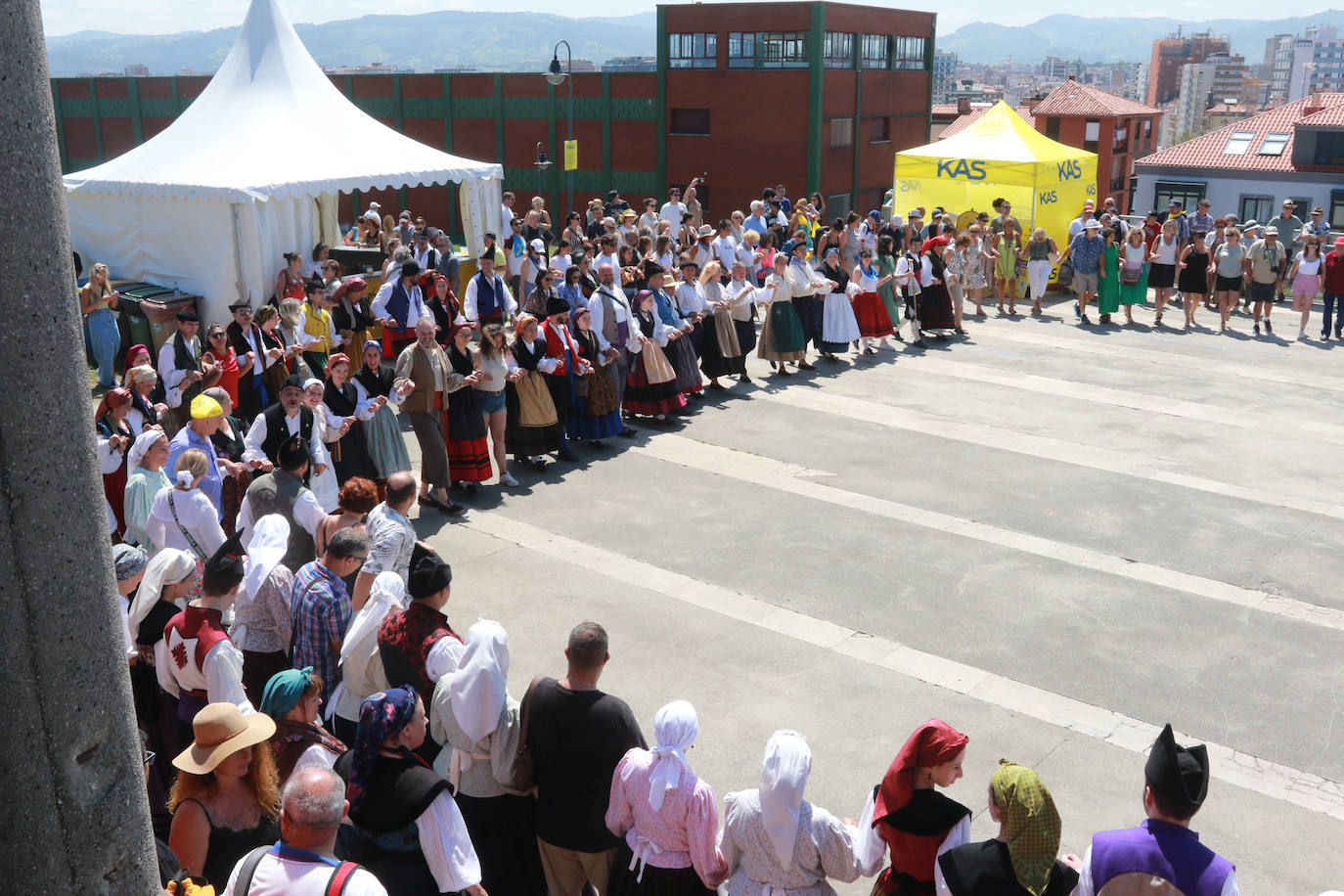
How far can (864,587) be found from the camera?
26.9 feet

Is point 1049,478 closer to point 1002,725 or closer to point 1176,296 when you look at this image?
point 1002,725

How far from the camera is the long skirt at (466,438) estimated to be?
9641 millimetres

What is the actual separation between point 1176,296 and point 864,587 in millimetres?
13970

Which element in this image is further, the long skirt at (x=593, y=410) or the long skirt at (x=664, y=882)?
the long skirt at (x=593, y=410)

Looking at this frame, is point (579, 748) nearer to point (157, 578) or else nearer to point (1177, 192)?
point (157, 578)

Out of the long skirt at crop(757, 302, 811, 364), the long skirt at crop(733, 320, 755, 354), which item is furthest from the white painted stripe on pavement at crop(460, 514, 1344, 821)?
the long skirt at crop(757, 302, 811, 364)

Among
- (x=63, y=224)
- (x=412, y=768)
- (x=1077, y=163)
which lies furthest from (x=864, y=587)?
(x=1077, y=163)

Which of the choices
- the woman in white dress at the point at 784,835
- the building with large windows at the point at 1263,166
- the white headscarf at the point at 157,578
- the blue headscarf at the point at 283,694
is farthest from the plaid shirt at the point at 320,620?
the building with large windows at the point at 1263,166

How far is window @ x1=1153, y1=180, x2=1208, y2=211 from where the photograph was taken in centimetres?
6719

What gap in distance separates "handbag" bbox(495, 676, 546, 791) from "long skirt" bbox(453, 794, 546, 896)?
0.13m

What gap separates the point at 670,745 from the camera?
3883 millimetres

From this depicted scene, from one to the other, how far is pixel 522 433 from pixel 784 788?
7212mm

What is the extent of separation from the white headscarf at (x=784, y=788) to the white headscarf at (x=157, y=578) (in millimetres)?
2780

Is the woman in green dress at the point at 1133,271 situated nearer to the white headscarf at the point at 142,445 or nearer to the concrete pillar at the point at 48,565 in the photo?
the white headscarf at the point at 142,445
